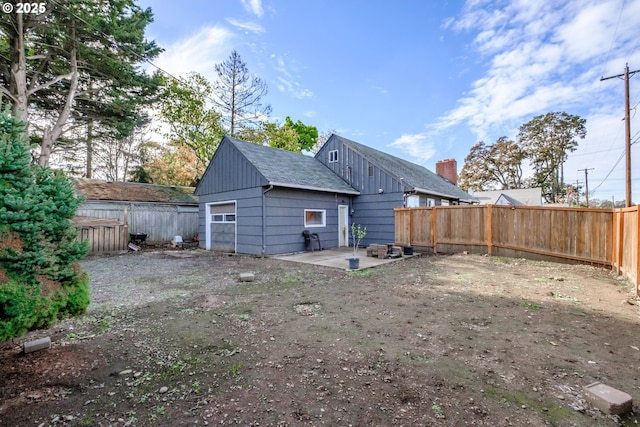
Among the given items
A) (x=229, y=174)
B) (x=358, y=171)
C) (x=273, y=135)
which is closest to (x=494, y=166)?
(x=273, y=135)

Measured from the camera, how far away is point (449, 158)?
2030cm

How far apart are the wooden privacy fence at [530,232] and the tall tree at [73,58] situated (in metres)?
12.3

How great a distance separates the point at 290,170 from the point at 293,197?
137cm

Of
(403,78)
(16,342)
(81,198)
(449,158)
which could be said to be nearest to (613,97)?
(449,158)

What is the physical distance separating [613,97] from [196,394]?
1990 cm

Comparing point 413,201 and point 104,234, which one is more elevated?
point 413,201

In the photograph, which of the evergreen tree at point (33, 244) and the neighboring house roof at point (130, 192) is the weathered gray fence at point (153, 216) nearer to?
the neighboring house roof at point (130, 192)

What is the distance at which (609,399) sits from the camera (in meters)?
1.99

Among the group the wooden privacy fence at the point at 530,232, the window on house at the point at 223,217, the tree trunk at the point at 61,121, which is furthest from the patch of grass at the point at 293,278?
the tree trunk at the point at 61,121

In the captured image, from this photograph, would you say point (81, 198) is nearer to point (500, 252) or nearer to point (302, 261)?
point (302, 261)

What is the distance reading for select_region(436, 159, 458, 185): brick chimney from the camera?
20.1m

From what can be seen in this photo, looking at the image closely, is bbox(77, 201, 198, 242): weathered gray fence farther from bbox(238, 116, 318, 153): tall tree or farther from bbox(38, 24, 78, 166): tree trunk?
bbox(238, 116, 318, 153): tall tree

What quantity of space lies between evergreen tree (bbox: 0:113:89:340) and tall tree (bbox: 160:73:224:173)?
16.6 meters

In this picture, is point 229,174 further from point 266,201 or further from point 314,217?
point 314,217
